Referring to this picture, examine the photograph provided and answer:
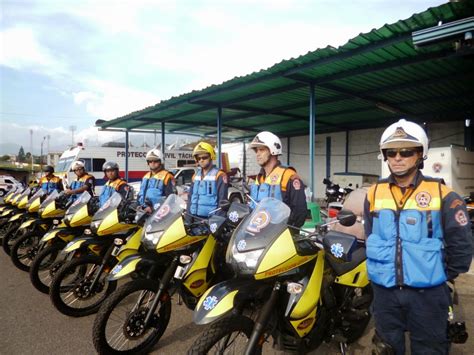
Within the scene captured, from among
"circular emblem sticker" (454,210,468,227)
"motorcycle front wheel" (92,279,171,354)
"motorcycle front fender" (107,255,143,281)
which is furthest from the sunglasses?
"motorcycle front fender" (107,255,143,281)

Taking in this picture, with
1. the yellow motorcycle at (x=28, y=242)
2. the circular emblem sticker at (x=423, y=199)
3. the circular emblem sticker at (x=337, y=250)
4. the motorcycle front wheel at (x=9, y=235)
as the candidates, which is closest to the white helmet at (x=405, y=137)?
the circular emblem sticker at (x=423, y=199)

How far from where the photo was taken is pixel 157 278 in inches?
128

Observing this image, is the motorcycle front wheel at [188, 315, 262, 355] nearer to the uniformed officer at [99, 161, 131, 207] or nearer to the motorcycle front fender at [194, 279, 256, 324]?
the motorcycle front fender at [194, 279, 256, 324]

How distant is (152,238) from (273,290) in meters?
1.25

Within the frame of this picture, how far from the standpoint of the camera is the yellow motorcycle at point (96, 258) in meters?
3.70

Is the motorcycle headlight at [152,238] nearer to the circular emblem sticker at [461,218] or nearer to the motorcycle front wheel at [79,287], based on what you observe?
the motorcycle front wheel at [79,287]

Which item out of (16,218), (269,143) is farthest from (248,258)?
(16,218)

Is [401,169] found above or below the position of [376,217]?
above

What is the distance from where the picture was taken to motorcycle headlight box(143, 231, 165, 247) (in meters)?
3.03

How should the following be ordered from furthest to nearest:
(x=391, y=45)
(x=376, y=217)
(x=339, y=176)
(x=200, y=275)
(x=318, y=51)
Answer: (x=339, y=176) < (x=318, y=51) < (x=391, y=45) < (x=200, y=275) < (x=376, y=217)

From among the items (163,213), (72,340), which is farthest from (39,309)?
(163,213)

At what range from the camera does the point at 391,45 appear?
5.92m

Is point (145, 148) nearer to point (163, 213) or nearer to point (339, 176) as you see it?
point (339, 176)

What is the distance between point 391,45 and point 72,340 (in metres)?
6.23
